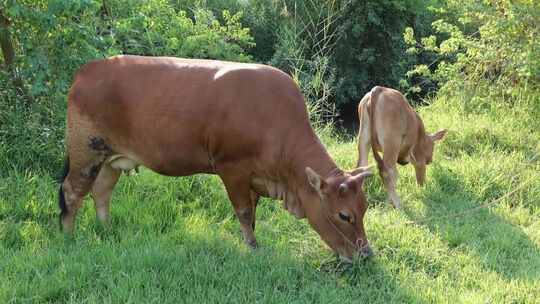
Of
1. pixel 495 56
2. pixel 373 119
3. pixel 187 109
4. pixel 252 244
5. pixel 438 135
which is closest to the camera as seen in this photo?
pixel 187 109

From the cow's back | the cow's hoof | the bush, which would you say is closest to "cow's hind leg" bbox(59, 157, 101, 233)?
the cow's back

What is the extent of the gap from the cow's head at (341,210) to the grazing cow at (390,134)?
1903mm

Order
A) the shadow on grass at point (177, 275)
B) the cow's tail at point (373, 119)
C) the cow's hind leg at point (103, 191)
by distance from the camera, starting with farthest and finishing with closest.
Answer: the cow's tail at point (373, 119)
the cow's hind leg at point (103, 191)
the shadow on grass at point (177, 275)

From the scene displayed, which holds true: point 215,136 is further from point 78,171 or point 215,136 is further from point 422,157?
point 422,157

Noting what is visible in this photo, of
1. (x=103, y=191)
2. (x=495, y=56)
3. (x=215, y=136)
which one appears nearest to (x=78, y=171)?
(x=103, y=191)

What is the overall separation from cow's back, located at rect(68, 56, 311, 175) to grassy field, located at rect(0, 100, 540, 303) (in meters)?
0.72

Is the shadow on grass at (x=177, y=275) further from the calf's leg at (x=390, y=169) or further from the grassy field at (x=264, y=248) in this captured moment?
the calf's leg at (x=390, y=169)

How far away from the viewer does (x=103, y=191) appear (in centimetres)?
537

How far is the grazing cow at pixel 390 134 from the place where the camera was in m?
6.54

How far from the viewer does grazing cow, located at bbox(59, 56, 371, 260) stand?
15.3 ft

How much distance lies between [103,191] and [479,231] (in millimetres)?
3424

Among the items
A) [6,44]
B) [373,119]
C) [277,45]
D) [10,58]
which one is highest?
[6,44]

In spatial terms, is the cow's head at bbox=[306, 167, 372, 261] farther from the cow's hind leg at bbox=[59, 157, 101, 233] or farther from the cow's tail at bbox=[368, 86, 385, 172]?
the cow's tail at bbox=[368, 86, 385, 172]

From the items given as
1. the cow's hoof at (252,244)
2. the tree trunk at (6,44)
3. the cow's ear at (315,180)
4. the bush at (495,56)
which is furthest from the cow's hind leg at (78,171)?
the bush at (495,56)
